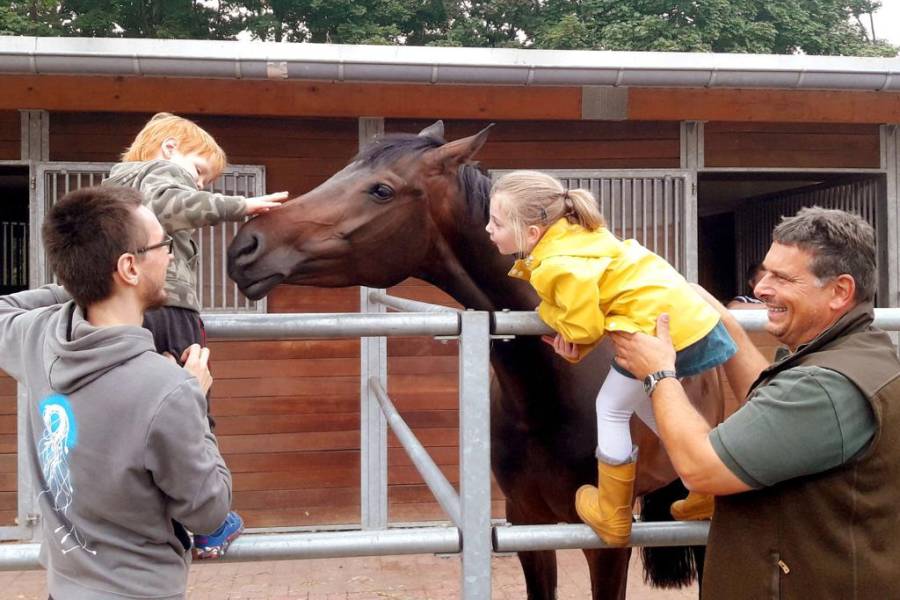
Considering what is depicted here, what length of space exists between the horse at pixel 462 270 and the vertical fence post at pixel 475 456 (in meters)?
0.70

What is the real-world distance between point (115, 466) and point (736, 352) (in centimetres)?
128

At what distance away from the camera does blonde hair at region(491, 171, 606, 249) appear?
5.84 ft

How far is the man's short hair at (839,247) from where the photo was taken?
4.67ft

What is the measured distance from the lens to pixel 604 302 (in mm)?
1633

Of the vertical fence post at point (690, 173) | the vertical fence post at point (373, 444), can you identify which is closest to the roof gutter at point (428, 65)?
the vertical fence post at point (690, 173)

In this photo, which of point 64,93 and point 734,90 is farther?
point 734,90

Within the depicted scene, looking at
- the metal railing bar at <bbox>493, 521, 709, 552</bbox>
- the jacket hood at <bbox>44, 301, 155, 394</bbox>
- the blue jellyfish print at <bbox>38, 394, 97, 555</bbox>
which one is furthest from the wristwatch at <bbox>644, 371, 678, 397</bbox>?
the blue jellyfish print at <bbox>38, 394, 97, 555</bbox>

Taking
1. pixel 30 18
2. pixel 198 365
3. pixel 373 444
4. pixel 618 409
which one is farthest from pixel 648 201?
pixel 30 18

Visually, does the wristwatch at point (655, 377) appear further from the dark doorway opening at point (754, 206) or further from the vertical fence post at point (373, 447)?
the dark doorway opening at point (754, 206)

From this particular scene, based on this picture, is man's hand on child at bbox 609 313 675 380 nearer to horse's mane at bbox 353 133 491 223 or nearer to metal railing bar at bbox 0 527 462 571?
metal railing bar at bbox 0 527 462 571

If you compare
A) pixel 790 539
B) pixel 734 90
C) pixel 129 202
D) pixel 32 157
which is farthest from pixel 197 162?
pixel 734 90

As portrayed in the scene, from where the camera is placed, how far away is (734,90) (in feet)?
15.3

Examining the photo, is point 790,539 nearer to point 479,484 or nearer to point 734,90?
point 479,484

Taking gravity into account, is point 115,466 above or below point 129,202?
below
